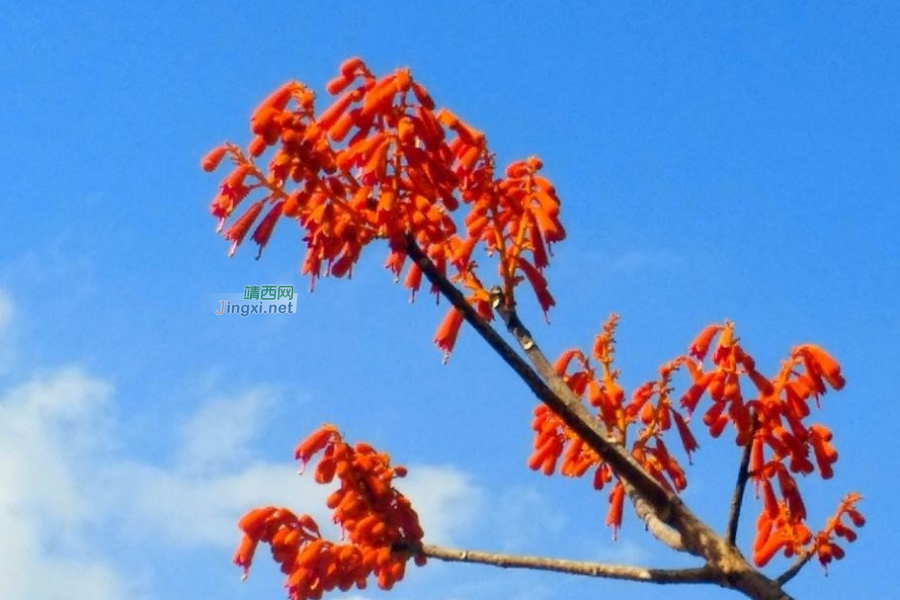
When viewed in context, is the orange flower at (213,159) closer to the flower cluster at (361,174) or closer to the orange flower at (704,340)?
the flower cluster at (361,174)

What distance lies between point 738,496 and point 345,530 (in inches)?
99.1

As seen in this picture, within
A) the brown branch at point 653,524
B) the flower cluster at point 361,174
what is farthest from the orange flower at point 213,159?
the brown branch at point 653,524

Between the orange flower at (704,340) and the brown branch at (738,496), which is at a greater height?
the orange flower at (704,340)

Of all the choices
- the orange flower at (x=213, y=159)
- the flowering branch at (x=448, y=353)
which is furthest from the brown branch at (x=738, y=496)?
the orange flower at (x=213, y=159)

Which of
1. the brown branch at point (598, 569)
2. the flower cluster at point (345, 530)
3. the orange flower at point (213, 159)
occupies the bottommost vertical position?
the brown branch at point (598, 569)

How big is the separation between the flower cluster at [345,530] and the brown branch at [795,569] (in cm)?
221

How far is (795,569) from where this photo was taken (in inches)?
350

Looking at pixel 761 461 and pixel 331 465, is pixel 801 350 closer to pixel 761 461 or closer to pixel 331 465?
pixel 761 461

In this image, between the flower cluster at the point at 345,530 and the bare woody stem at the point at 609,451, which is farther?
the flower cluster at the point at 345,530

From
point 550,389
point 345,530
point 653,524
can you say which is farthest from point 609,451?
point 345,530

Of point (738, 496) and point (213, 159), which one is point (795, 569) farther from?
point (213, 159)

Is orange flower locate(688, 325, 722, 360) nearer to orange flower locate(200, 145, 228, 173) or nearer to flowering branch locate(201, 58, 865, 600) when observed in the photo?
flowering branch locate(201, 58, 865, 600)

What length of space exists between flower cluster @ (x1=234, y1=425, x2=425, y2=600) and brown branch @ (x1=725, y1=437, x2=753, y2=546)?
1922 mm

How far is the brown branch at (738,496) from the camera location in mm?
8352
